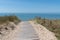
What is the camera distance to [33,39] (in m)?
17.1

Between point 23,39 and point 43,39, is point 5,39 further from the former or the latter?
point 43,39

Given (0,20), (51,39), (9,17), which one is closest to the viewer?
(51,39)

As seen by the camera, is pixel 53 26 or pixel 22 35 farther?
pixel 53 26

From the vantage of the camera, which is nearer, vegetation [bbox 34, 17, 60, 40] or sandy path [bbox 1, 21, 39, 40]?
sandy path [bbox 1, 21, 39, 40]

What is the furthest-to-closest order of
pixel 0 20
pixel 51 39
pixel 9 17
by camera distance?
pixel 9 17 < pixel 0 20 < pixel 51 39

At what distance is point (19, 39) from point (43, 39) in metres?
1.77

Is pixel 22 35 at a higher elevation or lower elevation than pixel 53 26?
higher

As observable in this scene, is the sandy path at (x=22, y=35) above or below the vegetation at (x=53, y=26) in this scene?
above

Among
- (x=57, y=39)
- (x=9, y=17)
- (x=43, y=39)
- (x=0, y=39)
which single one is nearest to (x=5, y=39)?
(x=0, y=39)

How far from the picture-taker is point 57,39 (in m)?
17.2

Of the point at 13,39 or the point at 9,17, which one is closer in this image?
the point at 13,39

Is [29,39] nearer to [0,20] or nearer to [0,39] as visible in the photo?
[0,39]

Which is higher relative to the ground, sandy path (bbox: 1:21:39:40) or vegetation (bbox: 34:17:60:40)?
sandy path (bbox: 1:21:39:40)

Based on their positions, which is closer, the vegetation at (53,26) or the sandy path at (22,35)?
the sandy path at (22,35)
